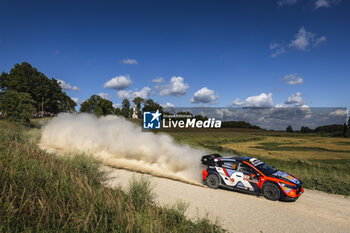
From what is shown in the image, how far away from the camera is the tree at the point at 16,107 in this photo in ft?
108

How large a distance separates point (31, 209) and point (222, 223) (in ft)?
22.3

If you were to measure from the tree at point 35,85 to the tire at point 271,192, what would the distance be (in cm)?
5633

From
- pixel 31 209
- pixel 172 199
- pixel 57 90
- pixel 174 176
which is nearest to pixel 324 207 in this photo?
pixel 172 199

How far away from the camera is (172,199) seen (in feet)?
35.3

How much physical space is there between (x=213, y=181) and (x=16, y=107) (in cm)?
3606

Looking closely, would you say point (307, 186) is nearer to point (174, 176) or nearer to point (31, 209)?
point (174, 176)

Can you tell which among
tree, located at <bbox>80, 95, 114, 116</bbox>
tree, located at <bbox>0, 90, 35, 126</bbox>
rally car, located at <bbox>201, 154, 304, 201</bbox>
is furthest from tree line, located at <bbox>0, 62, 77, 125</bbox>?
rally car, located at <bbox>201, 154, 304, 201</bbox>

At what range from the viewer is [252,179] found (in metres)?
11.0

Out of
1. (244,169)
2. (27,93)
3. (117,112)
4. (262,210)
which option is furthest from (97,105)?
(262,210)

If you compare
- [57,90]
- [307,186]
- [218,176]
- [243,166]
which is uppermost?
[57,90]

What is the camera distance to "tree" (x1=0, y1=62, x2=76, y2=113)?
60.1 metres

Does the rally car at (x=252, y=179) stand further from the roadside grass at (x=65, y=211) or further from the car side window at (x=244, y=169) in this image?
the roadside grass at (x=65, y=211)

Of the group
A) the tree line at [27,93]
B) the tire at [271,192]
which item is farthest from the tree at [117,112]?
the tire at [271,192]

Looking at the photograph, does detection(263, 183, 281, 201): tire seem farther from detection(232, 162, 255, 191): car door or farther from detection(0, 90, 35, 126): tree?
detection(0, 90, 35, 126): tree
